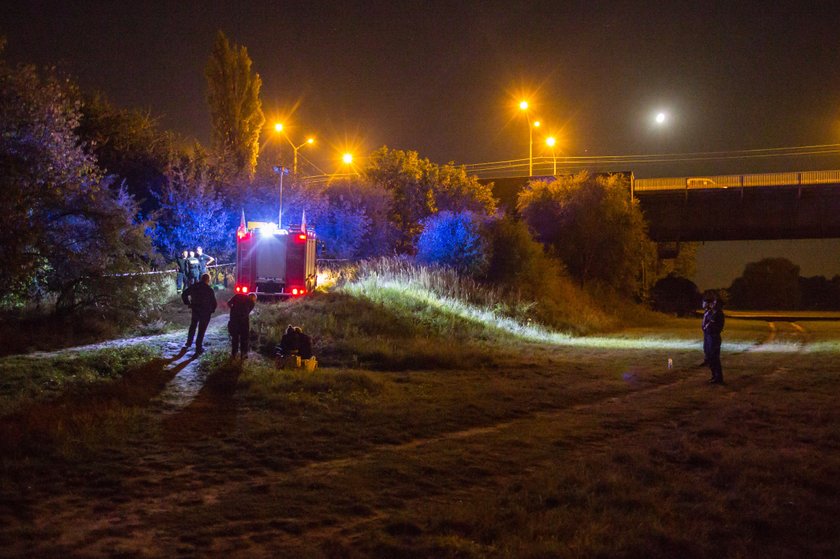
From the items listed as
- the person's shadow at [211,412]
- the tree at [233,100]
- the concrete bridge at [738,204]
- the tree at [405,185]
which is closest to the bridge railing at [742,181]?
the concrete bridge at [738,204]

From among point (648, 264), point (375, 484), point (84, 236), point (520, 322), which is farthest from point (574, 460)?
point (648, 264)

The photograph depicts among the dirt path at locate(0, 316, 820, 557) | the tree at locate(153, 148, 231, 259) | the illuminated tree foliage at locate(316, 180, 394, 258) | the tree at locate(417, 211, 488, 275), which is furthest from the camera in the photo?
the illuminated tree foliage at locate(316, 180, 394, 258)

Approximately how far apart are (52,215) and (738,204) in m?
40.3

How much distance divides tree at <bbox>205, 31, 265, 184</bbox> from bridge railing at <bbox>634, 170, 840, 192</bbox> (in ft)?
83.9

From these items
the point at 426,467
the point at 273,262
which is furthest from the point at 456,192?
the point at 426,467

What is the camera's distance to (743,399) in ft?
38.9

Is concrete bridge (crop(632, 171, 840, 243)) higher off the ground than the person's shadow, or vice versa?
concrete bridge (crop(632, 171, 840, 243))

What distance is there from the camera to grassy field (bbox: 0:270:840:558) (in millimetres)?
5340

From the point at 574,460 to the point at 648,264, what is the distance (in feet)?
128

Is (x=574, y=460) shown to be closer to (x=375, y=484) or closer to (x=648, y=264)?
(x=375, y=484)

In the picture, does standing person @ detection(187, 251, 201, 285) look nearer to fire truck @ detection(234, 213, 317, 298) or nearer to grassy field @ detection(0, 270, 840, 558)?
fire truck @ detection(234, 213, 317, 298)

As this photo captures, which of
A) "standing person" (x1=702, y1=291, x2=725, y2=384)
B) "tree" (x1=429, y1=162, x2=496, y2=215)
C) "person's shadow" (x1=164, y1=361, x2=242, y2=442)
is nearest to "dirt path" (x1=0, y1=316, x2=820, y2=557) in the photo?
"person's shadow" (x1=164, y1=361, x2=242, y2=442)

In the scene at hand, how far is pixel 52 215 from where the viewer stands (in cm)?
1509

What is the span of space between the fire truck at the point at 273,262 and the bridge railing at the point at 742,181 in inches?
1241
